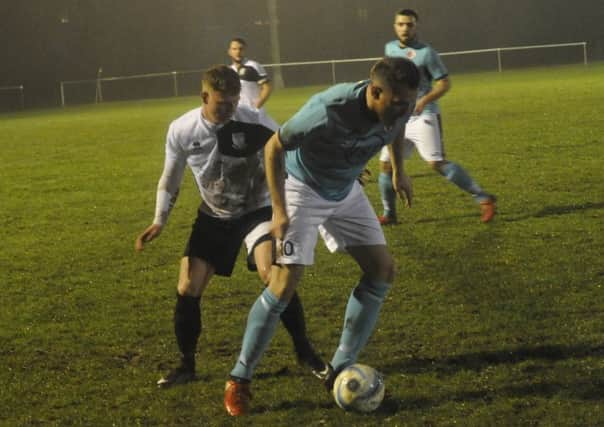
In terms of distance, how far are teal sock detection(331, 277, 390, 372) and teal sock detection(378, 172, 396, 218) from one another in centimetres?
456

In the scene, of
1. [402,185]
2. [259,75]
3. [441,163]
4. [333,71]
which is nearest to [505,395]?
[402,185]

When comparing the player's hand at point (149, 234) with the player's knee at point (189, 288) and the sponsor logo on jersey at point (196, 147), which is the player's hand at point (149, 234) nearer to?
the player's knee at point (189, 288)

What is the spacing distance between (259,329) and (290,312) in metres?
0.64

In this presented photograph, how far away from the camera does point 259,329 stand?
16.0 feet

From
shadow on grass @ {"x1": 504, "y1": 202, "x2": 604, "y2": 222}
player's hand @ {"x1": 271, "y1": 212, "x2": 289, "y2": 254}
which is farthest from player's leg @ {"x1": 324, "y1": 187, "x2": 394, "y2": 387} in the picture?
shadow on grass @ {"x1": 504, "y1": 202, "x2": 604, "y2": 222}

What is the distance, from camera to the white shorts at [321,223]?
482 cm

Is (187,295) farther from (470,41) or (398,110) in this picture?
(470,41)

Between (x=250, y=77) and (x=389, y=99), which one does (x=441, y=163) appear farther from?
(x=250, y=77)

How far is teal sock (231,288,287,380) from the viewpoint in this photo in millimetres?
4848

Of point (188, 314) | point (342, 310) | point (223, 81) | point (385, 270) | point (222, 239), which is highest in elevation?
point (223, 81)

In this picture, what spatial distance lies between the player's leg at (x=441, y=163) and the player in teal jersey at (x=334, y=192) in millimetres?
4494

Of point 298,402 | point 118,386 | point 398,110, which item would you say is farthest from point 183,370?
point 398,110

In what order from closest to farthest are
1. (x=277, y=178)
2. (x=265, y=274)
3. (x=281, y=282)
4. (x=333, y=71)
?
(x=277, y=178) → (x=281, y=282) → (x=265, y=274) → (x=333, y=71)

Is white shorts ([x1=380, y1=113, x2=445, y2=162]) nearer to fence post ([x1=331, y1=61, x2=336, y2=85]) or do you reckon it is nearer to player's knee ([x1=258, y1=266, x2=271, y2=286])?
player's knee ([x1=258, y1=266, x2=271, y2=286])
